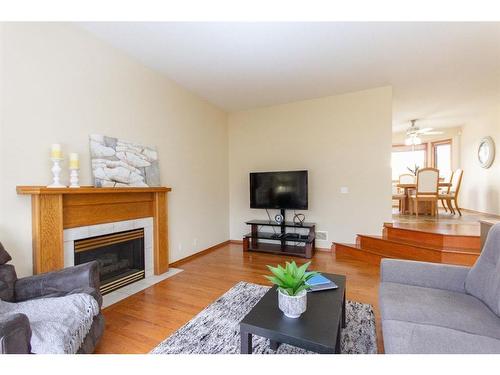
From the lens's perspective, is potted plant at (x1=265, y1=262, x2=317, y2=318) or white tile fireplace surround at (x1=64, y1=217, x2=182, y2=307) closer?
potted plant at (x1=265, y1=262, x2=317, y2=318)

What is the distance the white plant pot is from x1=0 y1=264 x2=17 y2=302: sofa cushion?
1.85m

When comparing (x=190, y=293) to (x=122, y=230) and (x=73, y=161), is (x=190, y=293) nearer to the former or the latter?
(x=122, y=230)

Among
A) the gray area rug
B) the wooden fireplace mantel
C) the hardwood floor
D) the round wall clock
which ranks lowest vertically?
the hardwood floor

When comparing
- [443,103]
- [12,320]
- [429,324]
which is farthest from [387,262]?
[443,103]

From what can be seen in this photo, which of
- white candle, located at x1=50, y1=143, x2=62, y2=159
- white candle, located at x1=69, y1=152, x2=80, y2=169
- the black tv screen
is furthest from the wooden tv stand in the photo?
white candle, located at x1=50, y1=143, x2=62, y2=159

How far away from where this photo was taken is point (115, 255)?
2855 millimetres

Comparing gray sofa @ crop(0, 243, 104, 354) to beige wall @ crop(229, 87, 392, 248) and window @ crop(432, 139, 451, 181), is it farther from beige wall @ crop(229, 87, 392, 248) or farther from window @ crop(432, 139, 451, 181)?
window @ crop(432, 139, 451, 181)

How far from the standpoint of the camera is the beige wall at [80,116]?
196 centimetres

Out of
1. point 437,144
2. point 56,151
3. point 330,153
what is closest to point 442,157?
point 437,144

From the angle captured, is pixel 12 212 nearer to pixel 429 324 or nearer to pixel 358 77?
pixel 429 324

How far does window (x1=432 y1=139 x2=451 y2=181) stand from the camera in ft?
22.9

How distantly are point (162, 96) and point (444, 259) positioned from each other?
4430 millimetres

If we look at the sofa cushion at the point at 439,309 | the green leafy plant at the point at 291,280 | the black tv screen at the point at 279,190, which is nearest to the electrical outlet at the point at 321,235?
the black tv screen at the point at 279,190
